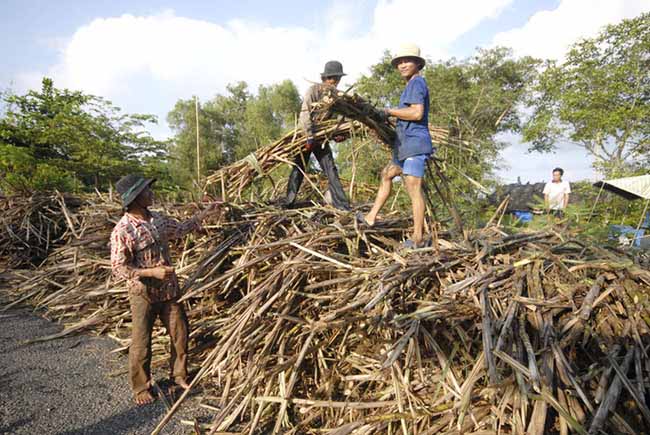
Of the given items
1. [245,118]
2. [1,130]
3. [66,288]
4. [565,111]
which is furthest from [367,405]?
[245,118]

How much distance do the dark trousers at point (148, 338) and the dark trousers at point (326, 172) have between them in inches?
76.9

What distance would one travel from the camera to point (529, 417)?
1.73 meters

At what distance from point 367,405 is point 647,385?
1325 mm

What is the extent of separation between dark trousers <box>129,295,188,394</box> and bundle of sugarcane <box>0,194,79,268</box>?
446 centimetres

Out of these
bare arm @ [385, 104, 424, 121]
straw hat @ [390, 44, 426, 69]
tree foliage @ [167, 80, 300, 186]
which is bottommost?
bare arm @ [385, 104, 424, 121]

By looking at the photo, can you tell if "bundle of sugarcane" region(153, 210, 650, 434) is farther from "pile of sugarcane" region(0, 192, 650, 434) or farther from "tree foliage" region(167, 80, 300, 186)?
"tree foliage" region(167, 80, 300, 186)

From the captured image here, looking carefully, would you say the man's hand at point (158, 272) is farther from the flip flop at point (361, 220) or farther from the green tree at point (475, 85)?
the green tree at point (475, 85)

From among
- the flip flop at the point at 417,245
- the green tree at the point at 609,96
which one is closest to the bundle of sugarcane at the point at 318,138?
the flip flop at the point at 417,245

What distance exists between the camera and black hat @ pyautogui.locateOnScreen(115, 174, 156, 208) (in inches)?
107

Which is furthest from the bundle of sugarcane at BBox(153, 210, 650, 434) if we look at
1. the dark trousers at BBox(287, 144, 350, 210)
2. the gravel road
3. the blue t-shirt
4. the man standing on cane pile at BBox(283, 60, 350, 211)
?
the dark trousers at BBox(287, 144, 350, 210)

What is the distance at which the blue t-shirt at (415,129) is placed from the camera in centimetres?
308

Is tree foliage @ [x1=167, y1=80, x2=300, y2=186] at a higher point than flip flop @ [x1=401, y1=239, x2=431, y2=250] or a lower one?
higher

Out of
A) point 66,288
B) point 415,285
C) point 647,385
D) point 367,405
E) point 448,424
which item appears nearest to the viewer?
point 647,385

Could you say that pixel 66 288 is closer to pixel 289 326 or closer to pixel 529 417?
pixel 289 326
